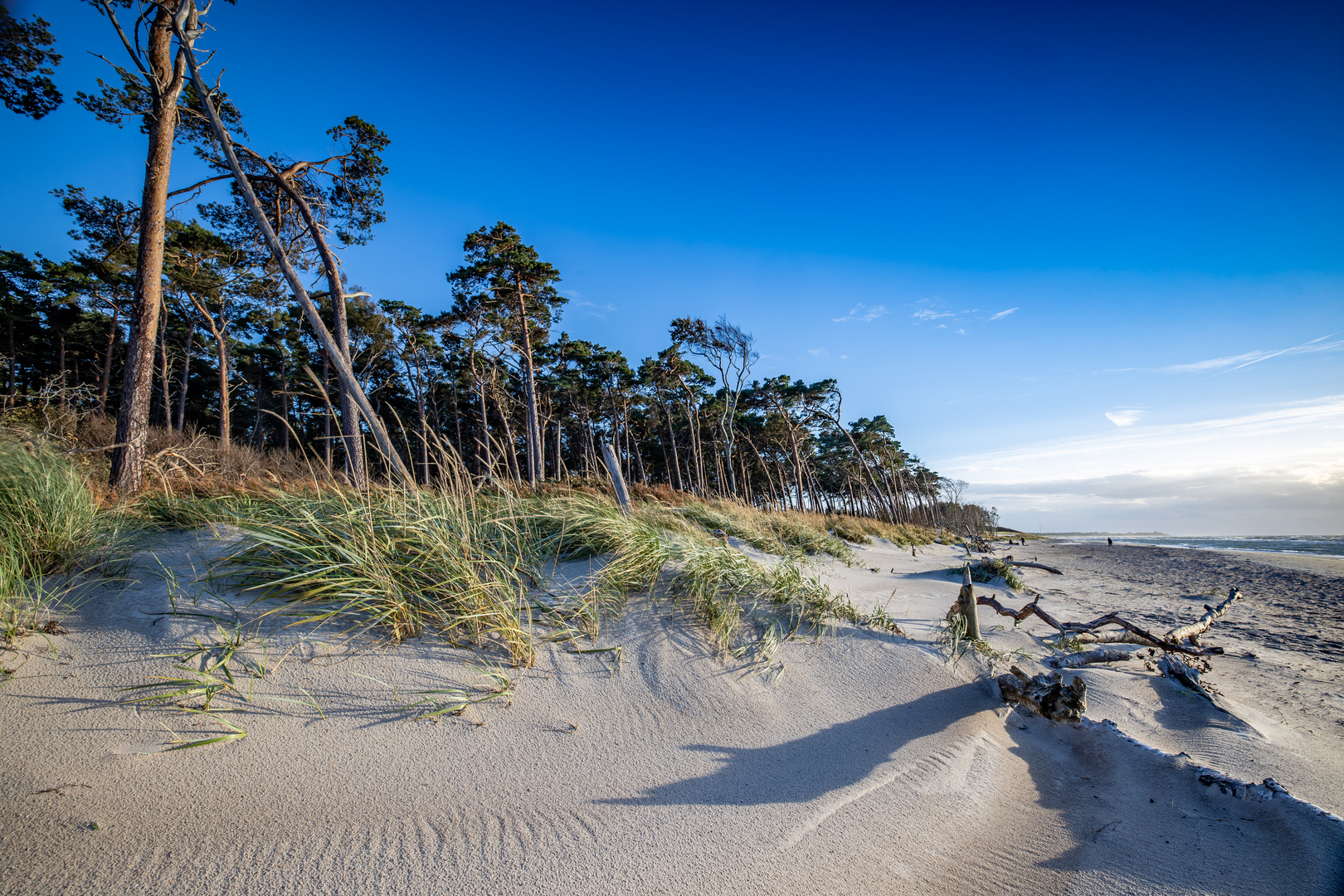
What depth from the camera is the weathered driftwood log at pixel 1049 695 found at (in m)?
2.57

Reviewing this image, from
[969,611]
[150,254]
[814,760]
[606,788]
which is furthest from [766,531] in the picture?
[150,254]

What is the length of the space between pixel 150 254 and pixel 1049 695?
9.43 m

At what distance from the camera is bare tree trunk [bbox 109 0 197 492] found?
5.10 meters

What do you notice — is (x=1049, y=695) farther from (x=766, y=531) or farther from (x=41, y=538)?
(x=41, y=538)

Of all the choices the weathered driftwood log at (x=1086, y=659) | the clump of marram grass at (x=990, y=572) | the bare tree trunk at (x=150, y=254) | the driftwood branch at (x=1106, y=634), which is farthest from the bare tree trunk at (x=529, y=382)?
the weathered driftwood log at (x=1086, y=659)

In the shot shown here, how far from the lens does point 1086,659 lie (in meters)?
3.40

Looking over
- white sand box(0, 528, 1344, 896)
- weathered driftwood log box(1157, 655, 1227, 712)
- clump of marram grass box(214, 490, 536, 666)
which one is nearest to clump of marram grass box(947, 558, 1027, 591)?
weathered driftwood log box(1157, 655, 1227, 712)

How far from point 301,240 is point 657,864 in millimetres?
11147

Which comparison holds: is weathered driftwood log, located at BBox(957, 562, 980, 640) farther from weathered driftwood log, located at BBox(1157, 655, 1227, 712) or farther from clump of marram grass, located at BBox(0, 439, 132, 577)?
clump of marram grass, located at BBox(0, 439, 132, 577)

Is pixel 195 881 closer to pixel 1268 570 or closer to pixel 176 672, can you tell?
pixel 176 672

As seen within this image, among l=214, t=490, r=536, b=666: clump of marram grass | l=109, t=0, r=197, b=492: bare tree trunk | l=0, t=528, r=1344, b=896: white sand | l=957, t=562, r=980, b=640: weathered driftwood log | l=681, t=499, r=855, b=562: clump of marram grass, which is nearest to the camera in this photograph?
l=0, t=528, r=1344, b=896: white sand

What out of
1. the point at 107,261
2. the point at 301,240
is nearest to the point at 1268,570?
the point at 301,240

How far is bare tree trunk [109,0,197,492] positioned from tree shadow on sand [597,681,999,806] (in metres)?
6.40

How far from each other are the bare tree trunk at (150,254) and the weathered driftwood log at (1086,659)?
8.39 meters
